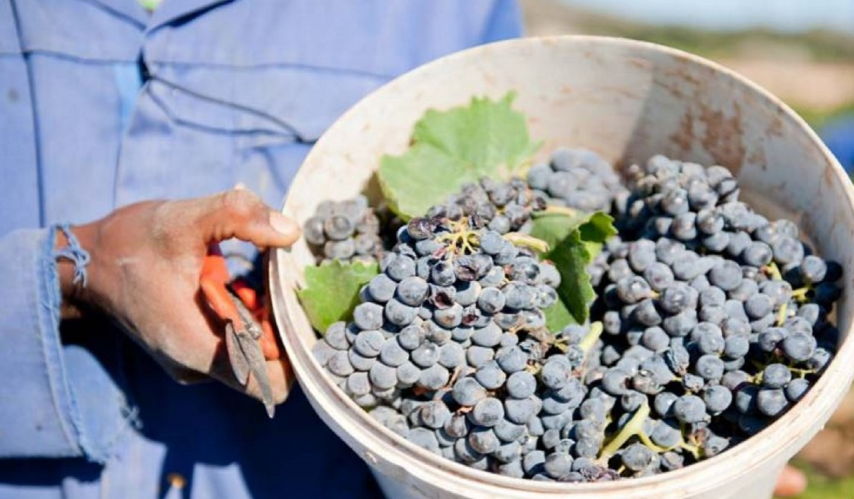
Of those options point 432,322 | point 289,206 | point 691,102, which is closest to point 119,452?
point 289,206

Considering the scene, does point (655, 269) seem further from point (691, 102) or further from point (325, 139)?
point (325, 139)

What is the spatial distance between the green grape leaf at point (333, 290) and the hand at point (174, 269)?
0.19 feet

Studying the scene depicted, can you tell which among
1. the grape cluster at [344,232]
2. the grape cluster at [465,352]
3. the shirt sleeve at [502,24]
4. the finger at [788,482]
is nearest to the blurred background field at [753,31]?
the shirt sleeve at [502,24]

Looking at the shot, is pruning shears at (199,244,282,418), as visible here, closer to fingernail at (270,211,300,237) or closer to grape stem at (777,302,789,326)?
fingernail at (270,211,300,237)

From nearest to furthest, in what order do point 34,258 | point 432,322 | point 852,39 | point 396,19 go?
point 432,322
point 34,258
point 396,19
point 852,39

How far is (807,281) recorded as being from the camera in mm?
1226

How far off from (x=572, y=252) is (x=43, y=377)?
750mm

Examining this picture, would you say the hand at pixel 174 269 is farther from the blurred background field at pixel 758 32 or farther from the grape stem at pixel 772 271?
the blurred background field at pixel 758 32

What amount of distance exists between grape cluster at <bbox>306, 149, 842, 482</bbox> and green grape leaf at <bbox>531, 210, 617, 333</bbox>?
0.07 feet

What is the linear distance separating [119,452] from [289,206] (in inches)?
19.4

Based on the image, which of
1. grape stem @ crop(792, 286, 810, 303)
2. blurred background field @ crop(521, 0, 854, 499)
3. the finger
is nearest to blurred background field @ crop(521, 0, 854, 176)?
blurred background field @ crop(521, 0, 854, 499)

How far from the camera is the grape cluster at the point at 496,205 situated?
1242 millimetres

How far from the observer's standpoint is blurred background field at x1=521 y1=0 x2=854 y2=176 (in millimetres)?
4297

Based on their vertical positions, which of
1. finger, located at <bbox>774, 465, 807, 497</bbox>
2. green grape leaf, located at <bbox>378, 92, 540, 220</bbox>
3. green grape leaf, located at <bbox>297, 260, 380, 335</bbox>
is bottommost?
finger, located at <bbox>774, 465, 807, 497</bbox>
